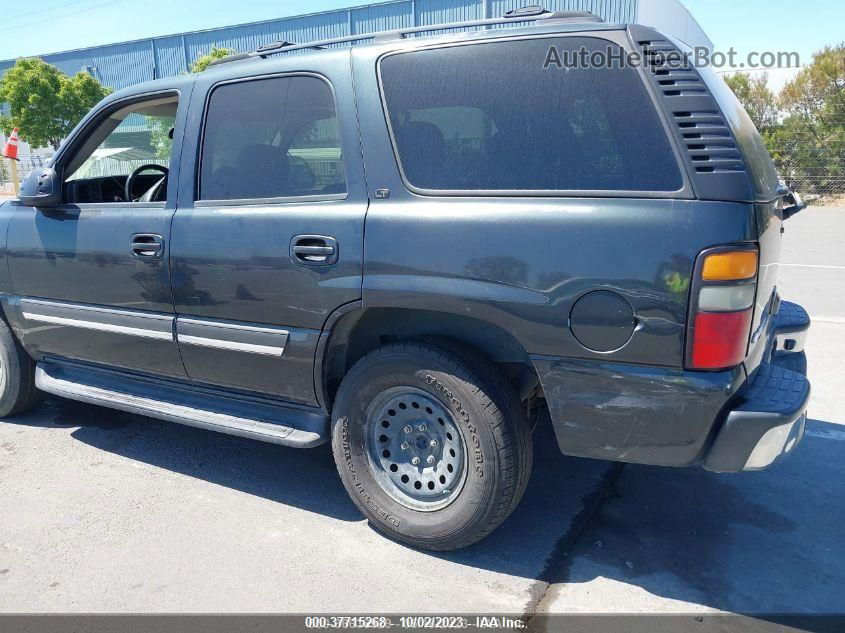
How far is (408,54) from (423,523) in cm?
194

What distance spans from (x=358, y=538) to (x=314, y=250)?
4.23 feet

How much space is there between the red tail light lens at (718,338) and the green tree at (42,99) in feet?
98.3

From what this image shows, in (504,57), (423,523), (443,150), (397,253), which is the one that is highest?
(504,57)

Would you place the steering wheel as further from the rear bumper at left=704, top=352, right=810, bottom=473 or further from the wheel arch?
the rear bumper at left=704, top=352, right=810, bottom=473

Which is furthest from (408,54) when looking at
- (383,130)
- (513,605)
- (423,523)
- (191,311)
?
(513,605)

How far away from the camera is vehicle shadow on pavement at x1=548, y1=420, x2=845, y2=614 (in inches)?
103

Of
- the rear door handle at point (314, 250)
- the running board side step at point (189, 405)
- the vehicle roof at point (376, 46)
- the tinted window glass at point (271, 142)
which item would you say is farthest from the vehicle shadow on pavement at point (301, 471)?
the vehicle roof at point (376, 46)

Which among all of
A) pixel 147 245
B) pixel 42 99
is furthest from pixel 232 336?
pixel 42 99

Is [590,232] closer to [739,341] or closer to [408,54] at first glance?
[739,341]

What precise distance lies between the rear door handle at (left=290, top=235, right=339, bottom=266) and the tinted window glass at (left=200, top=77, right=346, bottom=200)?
0.23 metres

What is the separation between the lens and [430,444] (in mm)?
2859

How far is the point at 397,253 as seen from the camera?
2672 mm

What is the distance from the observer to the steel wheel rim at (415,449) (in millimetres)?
2805

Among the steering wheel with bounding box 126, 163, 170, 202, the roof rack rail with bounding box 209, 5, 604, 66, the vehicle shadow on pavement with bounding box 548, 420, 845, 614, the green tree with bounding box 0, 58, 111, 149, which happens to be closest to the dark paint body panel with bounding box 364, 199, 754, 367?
the roof rack rail with bounding box 209, 5, 604, 66
